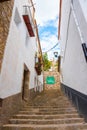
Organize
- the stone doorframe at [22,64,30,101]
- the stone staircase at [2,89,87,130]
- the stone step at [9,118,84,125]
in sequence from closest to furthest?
the stone staircase at [2,89,87,130], the stone step at [9,118,84,125], the stone doorframe at [22,64,30,101]

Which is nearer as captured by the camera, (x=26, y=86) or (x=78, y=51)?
(x=78, y=51)

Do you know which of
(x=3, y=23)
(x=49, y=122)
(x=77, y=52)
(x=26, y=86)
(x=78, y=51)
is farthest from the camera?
(x=26, y=86)

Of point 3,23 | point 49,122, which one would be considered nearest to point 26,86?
point 49,122

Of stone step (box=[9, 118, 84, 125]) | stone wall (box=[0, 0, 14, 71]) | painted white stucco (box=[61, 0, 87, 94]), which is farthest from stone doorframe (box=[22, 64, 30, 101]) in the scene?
stone wall (box=[0, 0, 14, 71])

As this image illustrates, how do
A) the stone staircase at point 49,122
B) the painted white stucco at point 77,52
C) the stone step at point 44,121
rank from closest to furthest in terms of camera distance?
the stone staircase at point 49,122 < the painted white stucco at point 77,52 < the stone step at point 44,121

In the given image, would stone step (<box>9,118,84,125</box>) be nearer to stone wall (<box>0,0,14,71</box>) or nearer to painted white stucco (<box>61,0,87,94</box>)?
painted white stucco (<box>61,0,87,94</box>)

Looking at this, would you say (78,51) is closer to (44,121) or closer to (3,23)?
(44,121)

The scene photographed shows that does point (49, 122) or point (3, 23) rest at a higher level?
point (3, 23)

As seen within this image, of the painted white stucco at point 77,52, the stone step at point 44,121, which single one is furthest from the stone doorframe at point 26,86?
the stone step at point 44,121

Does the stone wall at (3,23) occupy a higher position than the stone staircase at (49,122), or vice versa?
the stone wall at (3,23)

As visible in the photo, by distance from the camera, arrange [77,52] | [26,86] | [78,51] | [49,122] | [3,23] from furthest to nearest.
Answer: [26,86], [77,52], [78,51], [49,122], [3,23]

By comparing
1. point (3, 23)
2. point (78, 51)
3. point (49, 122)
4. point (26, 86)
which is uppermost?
point (3, 23)

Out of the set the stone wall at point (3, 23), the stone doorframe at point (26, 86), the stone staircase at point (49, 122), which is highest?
the stone wall at point (3, 23)

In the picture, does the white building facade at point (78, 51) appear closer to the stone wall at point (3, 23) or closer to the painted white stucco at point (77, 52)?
the painted white stucco at point (77, 52)
